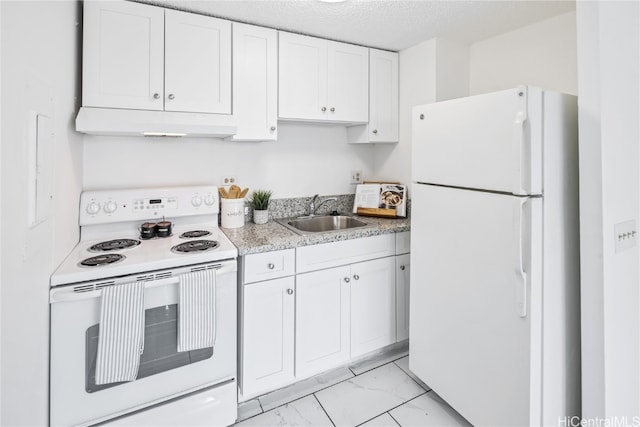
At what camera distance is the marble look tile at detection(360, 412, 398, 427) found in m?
1.68

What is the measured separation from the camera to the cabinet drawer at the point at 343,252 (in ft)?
6.10

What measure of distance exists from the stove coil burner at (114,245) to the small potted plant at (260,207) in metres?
0.75

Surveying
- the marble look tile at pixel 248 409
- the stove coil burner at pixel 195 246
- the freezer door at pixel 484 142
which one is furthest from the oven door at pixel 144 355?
the freezer door at pixel 484 142

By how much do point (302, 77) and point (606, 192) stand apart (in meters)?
1.75

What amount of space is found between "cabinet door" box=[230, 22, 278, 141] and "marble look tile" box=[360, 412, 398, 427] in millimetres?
1738

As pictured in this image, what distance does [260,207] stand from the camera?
89.7 inches

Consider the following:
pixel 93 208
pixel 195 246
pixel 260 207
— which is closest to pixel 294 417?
pixel 195 246

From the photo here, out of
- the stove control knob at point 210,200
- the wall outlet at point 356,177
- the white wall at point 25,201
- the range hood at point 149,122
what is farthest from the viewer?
the wall outlet at point 356,177

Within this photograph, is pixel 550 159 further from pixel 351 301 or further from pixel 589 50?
pixel 351 301

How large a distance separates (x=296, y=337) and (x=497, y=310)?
106 cm

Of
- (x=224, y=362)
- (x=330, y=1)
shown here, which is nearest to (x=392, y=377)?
(x=224, y=362)

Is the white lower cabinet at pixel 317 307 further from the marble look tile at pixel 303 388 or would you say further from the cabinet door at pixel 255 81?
the cabinet door at pixel 255 81

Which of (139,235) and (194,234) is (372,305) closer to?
(194,234)

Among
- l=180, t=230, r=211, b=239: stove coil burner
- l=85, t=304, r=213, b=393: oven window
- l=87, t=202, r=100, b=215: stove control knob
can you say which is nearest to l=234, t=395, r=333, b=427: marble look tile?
l=85, t=304, r=213, b=393: oven window
